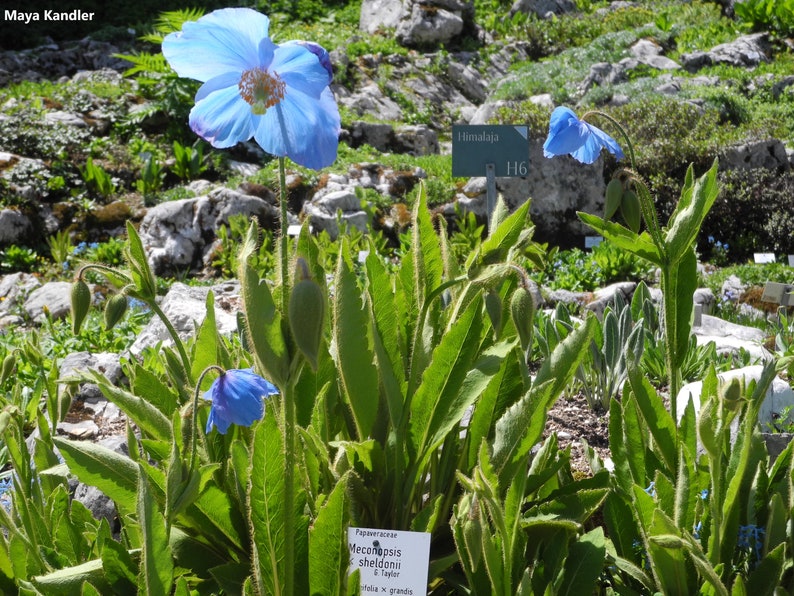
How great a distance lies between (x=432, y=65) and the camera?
10.4 metres

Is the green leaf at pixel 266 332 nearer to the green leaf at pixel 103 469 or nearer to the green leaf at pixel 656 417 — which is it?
the green leaf at pixel 103 469

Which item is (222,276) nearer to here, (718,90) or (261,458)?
(261,458)

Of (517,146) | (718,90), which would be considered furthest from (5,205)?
(718,90)

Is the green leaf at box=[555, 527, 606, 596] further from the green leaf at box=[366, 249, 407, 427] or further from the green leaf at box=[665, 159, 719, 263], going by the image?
the green leaf at box=[665, 159, 719, 263]

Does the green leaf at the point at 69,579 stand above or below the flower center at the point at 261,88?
below

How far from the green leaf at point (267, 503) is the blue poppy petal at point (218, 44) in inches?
19.2

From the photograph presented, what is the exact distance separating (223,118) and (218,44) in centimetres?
10

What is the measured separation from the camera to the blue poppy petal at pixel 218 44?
3.32ft

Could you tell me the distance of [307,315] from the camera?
96 cm

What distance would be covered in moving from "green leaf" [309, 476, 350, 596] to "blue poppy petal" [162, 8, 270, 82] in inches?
24.1

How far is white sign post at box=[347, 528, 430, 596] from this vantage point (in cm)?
119

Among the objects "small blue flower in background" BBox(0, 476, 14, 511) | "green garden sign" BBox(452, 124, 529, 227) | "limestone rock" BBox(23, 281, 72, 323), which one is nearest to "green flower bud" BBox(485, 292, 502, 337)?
"small blue flower in background" BBox(0, 476, 14, 511)

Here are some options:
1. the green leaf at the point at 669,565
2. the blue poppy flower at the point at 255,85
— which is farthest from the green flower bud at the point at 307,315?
the green leaf at the point at 669,565

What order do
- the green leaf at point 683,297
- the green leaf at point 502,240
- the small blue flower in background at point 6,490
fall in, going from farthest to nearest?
the small blue flower in background at point 6,490, the green leaf at point 683,297, the green leaf at point 502,240
